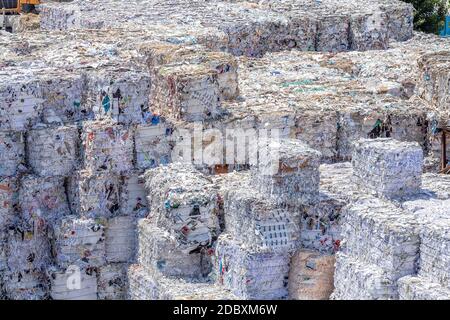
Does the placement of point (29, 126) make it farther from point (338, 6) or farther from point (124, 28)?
point (338, 6)

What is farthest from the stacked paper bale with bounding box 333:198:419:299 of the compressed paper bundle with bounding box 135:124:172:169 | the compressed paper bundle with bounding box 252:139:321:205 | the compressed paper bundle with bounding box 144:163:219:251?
the compressed paper bundle with bounding box 135:124:172:169

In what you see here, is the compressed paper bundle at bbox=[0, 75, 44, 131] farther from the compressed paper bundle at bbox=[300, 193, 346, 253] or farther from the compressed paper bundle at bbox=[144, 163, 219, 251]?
the compressed paper bundle at bbox=[300, 193, 346, 253]

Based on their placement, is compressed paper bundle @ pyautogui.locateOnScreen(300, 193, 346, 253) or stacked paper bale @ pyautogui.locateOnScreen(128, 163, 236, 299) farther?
stacked paper bale @ pyautogui.locateOnScreen(128, 163, 236, 299)

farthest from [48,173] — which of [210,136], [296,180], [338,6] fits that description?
[338,6]

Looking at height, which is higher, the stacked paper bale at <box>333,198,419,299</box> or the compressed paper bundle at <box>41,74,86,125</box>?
the compressed paper bundle at <box>41,74,86,125</box>

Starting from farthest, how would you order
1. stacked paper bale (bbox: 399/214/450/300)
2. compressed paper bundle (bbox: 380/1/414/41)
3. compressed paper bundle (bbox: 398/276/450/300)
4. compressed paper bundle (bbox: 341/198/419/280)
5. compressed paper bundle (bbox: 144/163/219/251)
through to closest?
compressed paper bundle (bbox: 380/1/414/41) → compressed paper bundle (bbox: 144/163/219/251) → compressed paper bundle (bbox: 341/198/419/280) → stacked paper bale (bbox: 399/214/450/300) → compressed paper bundle (bbox: 398/276/450/300)

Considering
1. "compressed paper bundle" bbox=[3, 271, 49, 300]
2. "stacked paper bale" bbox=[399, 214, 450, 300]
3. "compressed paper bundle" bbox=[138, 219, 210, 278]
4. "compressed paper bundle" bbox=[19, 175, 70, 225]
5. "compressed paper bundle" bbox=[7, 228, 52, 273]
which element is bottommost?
"compressed paper bundle" bbox=[3, 271, 49, 300]
